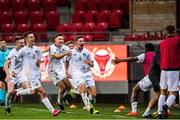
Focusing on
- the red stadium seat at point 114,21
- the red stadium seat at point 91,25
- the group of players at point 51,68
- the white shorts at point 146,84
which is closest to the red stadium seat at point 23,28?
the red stadium seat at point 91,25

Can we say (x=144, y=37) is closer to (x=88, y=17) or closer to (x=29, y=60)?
(x=88, y=17)

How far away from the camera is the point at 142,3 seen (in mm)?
26391

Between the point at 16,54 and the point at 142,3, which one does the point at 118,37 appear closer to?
the point at 142,3

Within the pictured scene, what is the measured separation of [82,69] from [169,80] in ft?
11.7

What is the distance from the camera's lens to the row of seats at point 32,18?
27812mm

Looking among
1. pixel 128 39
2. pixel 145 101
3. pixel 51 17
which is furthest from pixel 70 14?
pixel 145 101

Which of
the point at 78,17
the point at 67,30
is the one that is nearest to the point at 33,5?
the point at 78,17

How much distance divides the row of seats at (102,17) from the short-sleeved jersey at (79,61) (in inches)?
376

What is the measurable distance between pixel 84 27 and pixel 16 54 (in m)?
10.4

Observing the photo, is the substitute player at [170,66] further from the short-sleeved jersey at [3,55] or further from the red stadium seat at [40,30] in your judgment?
the red stadium seat at [40,30]

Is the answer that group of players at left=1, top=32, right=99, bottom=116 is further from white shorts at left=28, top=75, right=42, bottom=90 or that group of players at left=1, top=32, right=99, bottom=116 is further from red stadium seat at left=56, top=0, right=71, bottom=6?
red stadium seat at left=56, top=0, right=71, bottom=6

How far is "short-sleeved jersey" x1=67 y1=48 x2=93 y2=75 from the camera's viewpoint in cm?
1714

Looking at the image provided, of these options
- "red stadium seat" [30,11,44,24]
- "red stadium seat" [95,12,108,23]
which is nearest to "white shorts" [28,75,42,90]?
"red stadium seat" [95,12,108,23]

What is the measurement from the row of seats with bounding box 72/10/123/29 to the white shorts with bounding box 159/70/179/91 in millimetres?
12393
